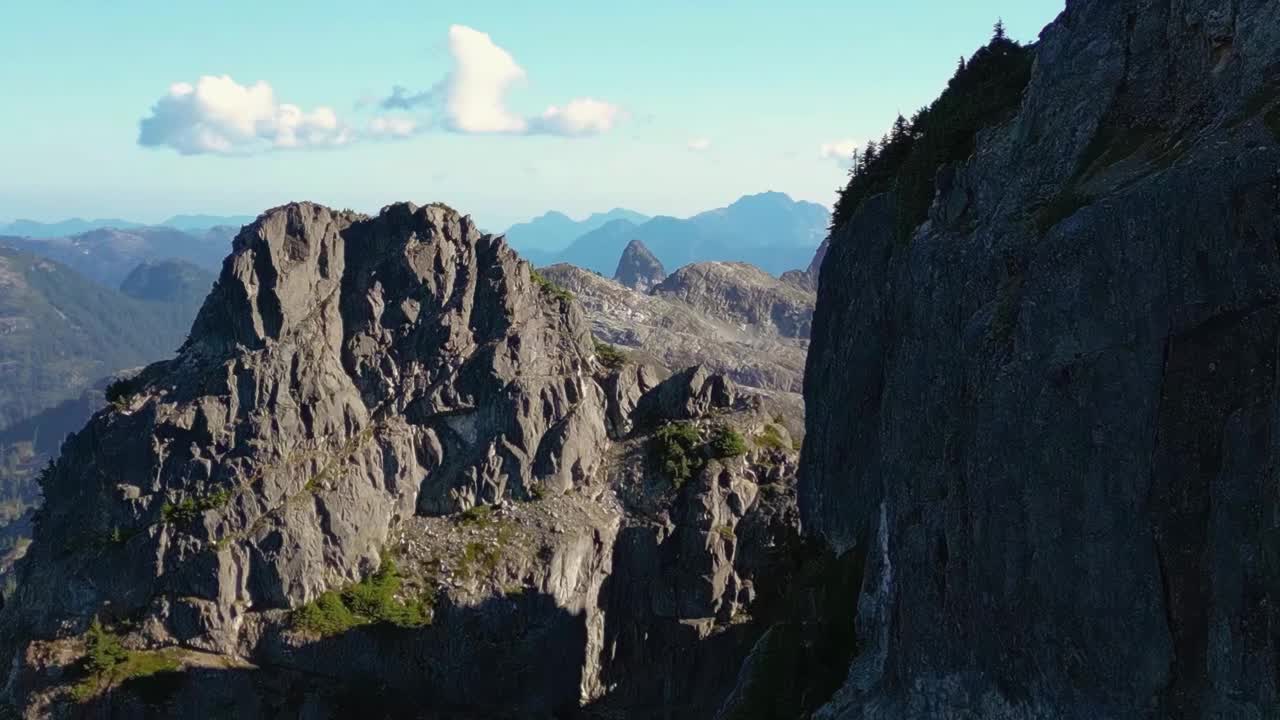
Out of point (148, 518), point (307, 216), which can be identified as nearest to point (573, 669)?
point (148, 518)

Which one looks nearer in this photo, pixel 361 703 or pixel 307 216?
pixel 361 703

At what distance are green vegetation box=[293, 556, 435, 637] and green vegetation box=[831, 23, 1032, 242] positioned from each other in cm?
4442

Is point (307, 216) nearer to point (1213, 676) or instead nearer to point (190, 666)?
point (190, 666)

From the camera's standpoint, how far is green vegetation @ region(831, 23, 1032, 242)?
5306 cm

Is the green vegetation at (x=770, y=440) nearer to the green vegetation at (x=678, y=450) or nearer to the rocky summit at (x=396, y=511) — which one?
the rocky summit at (x=396, y=511)

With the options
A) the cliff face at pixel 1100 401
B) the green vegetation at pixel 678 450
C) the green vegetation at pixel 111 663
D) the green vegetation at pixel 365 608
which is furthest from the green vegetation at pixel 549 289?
the cliff face at pixel 1100 401

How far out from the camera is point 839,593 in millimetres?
53562

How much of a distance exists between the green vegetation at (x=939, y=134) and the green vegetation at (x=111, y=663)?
58606 millimetres

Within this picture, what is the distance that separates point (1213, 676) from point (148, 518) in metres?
76.4

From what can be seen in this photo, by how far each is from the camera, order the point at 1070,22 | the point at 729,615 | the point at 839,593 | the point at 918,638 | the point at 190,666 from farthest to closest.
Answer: the point at 729,615 → the point at 190,666 → the point at 839,593 → the point at 1070,22 → the point at 918,638

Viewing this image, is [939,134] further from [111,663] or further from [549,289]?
[111,663]

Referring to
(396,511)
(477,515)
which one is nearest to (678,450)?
(477,515)

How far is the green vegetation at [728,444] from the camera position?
95812 mm

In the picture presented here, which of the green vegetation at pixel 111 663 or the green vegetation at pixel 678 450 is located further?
the green vegetation at pixel 678 450
